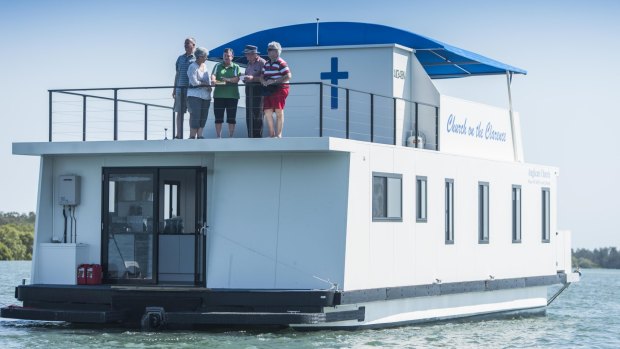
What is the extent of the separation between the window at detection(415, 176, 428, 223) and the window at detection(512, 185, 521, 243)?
3677mm

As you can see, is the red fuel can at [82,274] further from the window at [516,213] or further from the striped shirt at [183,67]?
the window at [516,213]

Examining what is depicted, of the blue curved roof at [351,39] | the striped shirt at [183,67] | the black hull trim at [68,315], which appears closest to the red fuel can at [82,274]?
the black hull trim at [68,315]

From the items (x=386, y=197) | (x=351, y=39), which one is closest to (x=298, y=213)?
(x=386, y=197)

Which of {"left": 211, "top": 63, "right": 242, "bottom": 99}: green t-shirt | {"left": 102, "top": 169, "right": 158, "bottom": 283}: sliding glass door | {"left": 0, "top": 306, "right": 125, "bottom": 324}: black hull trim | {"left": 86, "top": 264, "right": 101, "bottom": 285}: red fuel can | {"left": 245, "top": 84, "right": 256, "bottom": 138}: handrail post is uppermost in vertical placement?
{"left": 211, "top": 63, "right": 242, "bottom": 99}: green t-shirt

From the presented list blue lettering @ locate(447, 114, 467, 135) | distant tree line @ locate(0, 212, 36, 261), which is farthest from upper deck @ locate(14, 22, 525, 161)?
distant tree line @ locate(0, 212, 36, 261)

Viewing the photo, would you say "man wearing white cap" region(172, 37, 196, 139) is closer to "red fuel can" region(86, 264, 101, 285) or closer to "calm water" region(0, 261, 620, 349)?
"red fuel can" region(86, 264, 101, 285)

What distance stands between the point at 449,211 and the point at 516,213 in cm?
294

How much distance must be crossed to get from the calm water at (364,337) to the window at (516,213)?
150cm

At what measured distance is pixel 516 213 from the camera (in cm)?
2491

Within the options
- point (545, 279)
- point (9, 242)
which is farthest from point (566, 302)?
point (9, 242)

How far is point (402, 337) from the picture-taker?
1973 cm

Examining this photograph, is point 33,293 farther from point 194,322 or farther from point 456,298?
point 456,298

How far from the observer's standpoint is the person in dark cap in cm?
1977

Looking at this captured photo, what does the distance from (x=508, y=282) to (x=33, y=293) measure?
27.5ft
